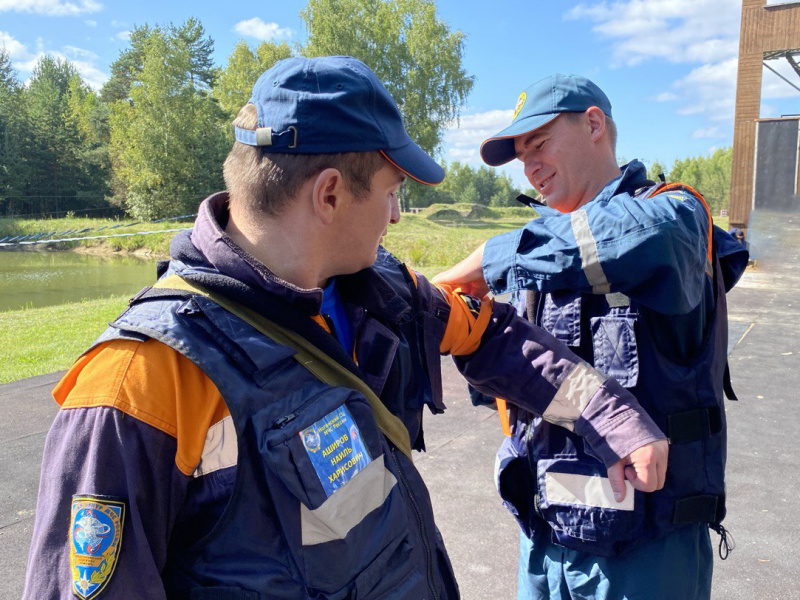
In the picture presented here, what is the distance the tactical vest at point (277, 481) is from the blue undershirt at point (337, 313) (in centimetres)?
31

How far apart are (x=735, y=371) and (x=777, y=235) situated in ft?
37.2

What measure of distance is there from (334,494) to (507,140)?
Result: 5.22 feet

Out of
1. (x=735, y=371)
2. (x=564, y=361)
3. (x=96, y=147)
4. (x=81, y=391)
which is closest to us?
(x=81, y=391)

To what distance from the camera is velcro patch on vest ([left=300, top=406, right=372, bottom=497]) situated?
122 cm

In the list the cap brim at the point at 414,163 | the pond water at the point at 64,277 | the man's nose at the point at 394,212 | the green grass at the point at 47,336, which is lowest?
the pond water at the point at 64,277

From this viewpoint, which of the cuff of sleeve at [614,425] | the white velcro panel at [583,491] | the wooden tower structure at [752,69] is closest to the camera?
the cuff of sleeve at [614,425]

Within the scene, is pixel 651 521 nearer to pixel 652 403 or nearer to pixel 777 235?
pixel 652 403

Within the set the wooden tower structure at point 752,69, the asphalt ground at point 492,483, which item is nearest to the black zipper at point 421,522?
the asphalt ground at point 492,483

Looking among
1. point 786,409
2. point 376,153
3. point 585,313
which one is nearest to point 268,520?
point 376,153

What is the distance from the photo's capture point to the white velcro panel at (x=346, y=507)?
1.21m

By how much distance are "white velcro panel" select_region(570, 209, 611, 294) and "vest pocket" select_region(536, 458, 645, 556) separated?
56cm

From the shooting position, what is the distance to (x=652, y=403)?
188cm

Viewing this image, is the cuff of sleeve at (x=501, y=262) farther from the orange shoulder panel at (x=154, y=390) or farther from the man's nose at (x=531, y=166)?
the orange shoulder panel at (x=154, y=390)

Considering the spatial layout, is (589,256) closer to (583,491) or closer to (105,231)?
(583,491)
